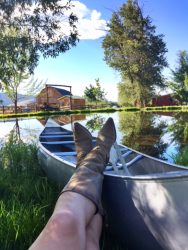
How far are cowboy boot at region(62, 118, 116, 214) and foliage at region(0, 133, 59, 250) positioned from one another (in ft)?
3.04

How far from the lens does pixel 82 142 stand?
3.75 meters

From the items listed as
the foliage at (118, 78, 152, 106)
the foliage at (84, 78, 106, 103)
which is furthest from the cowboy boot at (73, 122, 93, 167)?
the foliage at (84, 78, 106, 103)

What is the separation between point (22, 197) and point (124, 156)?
5.02 feet

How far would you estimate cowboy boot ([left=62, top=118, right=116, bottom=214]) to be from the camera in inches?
106

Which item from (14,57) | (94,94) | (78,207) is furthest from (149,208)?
(94,94)

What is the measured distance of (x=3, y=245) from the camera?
335 cm

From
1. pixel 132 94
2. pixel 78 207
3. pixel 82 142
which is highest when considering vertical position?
pixel 132 94

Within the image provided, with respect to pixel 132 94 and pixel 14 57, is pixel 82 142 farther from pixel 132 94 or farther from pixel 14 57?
pixel 132 94

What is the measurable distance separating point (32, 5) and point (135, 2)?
134 ft

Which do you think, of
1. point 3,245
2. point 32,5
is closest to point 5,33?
point 32,5

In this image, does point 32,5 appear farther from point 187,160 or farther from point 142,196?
Result: point 142,196

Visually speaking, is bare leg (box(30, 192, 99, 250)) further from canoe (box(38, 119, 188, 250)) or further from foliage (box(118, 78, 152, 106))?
foliage (box(118, 78, 152, 106))

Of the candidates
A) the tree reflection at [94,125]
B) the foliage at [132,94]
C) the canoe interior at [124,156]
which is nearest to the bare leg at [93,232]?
the canoe interior at [124,156]

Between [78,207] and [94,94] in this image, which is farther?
[94,94]
